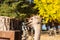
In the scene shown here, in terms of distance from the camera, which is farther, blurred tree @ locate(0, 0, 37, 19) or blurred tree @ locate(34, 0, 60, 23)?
blurred tree @ locate(0, 0, 37, 19)

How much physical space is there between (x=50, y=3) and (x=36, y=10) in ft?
5.77

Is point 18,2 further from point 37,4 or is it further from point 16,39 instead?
point 16,39

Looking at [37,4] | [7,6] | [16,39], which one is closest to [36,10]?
[37,4]

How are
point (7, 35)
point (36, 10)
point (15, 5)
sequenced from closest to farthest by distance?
point (7, 35)
point (15, 5)
point (36, 10)

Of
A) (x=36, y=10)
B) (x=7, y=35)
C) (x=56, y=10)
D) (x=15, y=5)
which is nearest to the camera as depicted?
(x=7, y=35)

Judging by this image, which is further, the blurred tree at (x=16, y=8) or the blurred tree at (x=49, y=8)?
the blurred tree at (x=16, y=8)

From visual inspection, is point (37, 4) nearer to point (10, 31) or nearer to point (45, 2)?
point (45, 2)

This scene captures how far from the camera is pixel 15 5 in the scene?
15.7 metres

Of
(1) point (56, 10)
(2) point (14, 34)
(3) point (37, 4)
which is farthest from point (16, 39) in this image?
(3) point (37, 4)

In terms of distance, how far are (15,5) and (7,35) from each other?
1026cm

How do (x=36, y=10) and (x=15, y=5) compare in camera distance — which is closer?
(x=15, y=5)

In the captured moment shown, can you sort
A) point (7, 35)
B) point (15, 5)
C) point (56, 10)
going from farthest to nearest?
1. point (15, 5)
2. point (56, 10)
3. point (7, 35)

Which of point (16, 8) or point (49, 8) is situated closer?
point (49, 8)

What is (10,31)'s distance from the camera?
18.4 feet
